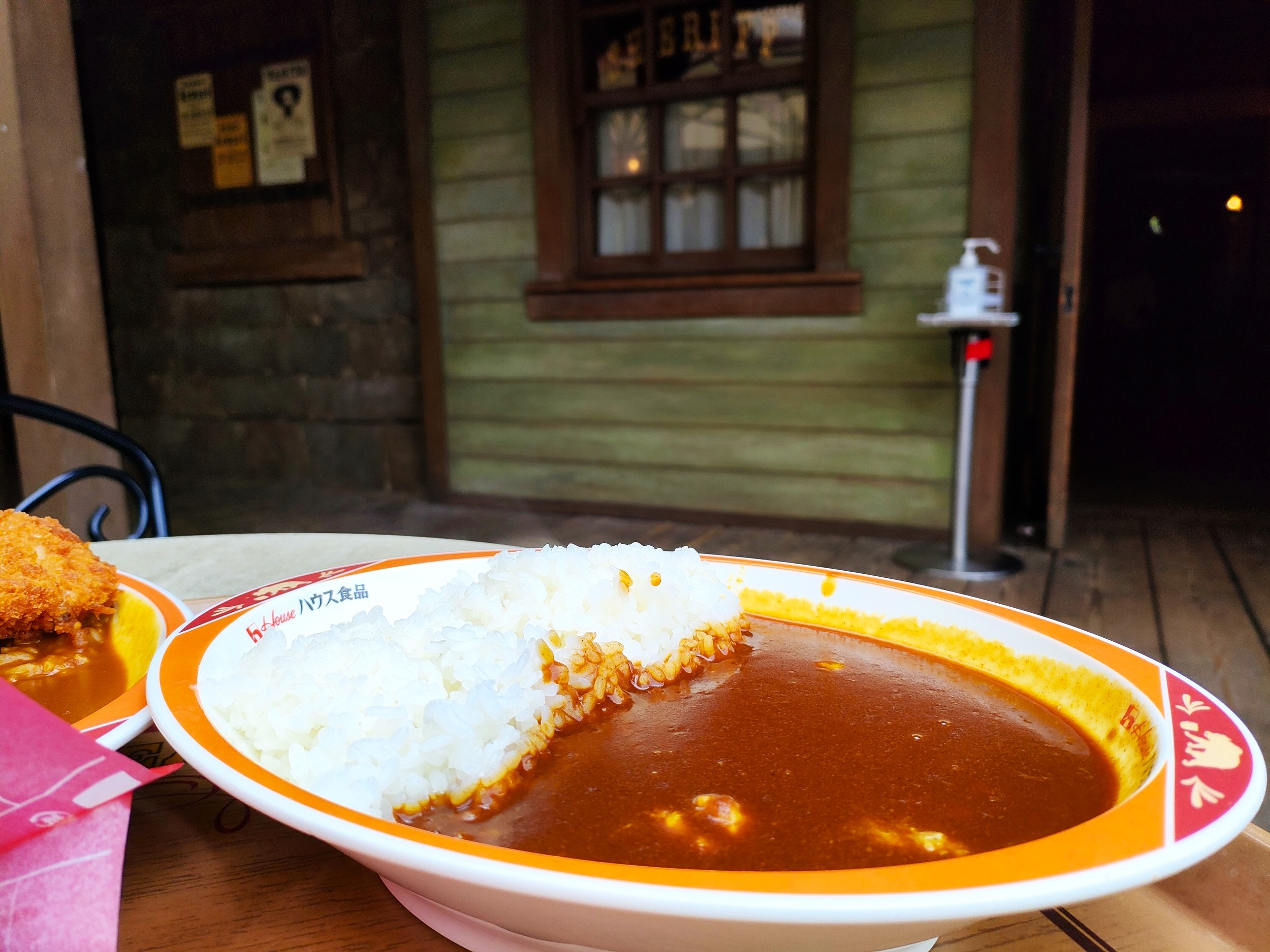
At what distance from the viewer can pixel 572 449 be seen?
395 centimetres

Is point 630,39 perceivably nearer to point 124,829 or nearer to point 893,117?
point 893,117

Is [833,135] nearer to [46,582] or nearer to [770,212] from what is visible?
[770,212]

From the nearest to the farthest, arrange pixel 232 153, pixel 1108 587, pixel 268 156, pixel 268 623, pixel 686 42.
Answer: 1. pixel 268 623
2. pixel 1108 587
3. pixel 686 42
4. pixel 268 156
5. pixel 232 153

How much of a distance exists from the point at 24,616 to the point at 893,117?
317 centimetres

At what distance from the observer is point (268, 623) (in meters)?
0.65

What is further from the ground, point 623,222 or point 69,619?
point 623,222

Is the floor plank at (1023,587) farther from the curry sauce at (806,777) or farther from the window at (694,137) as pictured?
the curry sauce at (806,777)

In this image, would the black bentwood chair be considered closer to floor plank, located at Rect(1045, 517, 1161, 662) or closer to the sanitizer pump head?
floor plank, located at Rect(1045, 517, 1161, 662)

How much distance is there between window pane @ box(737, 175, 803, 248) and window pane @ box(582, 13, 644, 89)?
679mm

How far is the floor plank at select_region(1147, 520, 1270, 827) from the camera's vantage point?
1.97 metres

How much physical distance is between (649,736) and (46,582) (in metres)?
0.52

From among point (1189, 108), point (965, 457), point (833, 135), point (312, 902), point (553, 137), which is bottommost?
point (965, 457)

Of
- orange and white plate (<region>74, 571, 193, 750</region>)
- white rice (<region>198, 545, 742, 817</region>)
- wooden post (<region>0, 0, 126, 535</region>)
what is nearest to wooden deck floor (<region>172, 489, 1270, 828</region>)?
wooden post (<region>0, 0, 126, 535</region>)

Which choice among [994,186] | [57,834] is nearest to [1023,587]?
[994,186]
